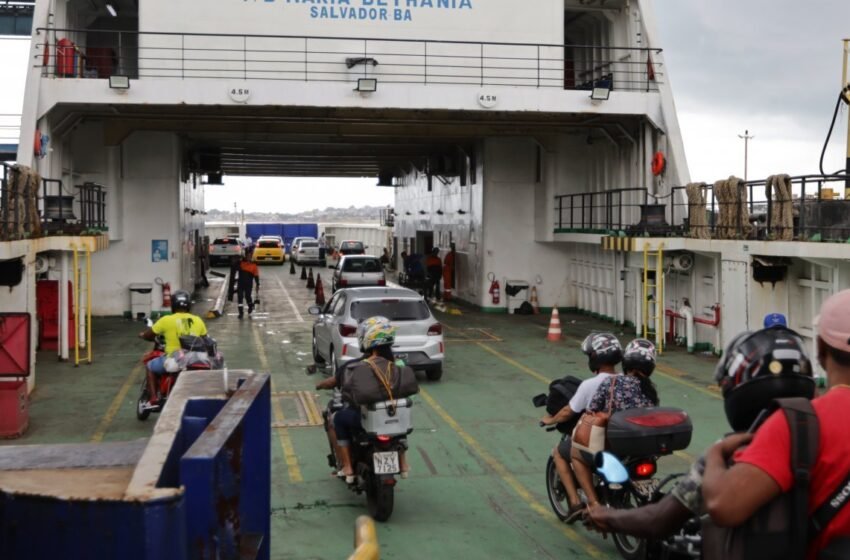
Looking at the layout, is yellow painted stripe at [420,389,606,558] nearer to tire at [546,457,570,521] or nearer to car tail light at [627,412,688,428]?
tire at [546,457,570,521]

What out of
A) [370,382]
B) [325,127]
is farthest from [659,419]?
[325,127]

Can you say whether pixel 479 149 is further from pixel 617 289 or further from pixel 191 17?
pixel 191 17

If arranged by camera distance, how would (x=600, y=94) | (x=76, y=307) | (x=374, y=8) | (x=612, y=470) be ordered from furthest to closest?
1. (x=374, y=8)
2. (x=600, y=94)
3. (x=76, y=307)
4. (x=612, y=470)

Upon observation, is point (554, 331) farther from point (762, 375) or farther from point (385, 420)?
point (762, 375)

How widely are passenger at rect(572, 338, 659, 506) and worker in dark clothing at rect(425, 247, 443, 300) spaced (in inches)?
977

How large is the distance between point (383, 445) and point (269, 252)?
160 feet

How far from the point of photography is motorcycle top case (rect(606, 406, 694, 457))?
5309mm

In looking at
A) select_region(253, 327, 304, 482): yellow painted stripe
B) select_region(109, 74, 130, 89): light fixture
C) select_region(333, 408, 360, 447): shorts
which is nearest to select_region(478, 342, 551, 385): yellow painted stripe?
select_region(253, 327, 304, 482): yellow painted stripe

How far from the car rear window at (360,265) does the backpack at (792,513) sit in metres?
26.9

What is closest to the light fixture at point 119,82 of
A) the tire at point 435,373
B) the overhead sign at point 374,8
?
the overhead sign at point 374,8

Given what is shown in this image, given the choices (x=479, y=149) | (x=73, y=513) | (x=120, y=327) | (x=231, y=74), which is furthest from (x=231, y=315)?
(x=73, y=513)

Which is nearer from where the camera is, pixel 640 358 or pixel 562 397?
pixel 640 358

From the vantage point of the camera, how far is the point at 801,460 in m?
2.58

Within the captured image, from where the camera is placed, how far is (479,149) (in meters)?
28.4
